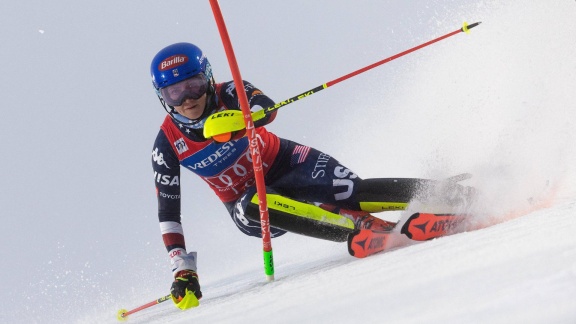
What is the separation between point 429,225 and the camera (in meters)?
3.21

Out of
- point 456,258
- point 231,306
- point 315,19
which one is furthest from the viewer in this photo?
point 315,19

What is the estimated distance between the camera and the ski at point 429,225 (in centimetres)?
321

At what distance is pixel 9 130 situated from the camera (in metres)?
17.1

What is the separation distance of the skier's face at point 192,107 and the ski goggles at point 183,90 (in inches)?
0.8

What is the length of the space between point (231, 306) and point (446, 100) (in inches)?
173

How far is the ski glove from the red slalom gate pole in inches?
15.3

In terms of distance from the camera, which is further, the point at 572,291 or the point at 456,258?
the point at 456,258

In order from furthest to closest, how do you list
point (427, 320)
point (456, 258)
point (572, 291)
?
point (456, 258), point (427, 320), point (572, 291)

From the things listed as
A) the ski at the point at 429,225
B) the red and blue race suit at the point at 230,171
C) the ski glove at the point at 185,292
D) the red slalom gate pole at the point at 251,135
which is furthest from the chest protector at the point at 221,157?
the ski at the point at 429,225

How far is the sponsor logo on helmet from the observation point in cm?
388

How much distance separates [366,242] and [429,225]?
0.32 metres

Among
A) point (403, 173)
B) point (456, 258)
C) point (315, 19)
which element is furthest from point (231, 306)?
point (315, 19)

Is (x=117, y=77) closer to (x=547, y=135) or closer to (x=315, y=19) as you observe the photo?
(x=315, y=19)

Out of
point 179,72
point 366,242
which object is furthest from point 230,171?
point 366,242
